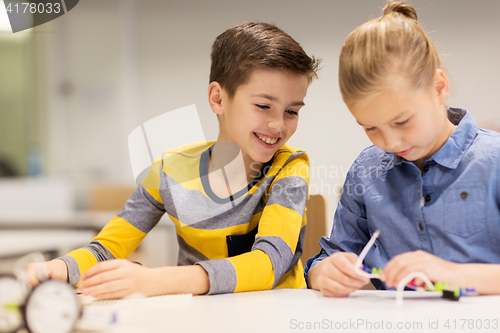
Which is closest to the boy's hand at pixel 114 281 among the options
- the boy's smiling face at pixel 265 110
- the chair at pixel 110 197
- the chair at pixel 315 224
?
the boy's smiling face at pixel 265 110

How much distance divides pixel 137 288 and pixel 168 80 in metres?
2.35

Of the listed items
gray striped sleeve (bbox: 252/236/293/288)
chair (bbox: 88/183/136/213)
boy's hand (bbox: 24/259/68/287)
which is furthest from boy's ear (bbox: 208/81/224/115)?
chair (bbox: 88/183/136/213)

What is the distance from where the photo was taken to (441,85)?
0.68 meters

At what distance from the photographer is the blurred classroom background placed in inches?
80.9

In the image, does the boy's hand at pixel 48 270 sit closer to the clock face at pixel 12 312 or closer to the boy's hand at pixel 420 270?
the clock face at pixel 12 312

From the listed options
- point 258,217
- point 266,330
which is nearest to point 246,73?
point 258,217

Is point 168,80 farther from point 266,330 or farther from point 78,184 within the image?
point 266,330

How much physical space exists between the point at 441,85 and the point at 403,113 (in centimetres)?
11

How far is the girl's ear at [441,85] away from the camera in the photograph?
0.68m

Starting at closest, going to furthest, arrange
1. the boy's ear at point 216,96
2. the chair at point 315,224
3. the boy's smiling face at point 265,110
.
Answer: the boy's smiling face at point 265,110, the boy's ear at point 216,96, the chair at point 315,224

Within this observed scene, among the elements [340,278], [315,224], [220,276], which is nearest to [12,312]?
[220,276]

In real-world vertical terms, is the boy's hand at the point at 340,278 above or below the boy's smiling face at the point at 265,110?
below

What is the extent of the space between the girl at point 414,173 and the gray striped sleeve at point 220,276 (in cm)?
14

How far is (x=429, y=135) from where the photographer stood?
2.18ft
